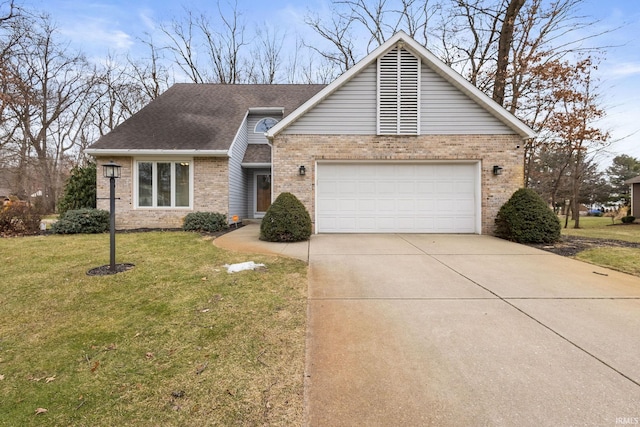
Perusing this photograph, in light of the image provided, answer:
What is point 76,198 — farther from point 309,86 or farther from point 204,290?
point 309,86

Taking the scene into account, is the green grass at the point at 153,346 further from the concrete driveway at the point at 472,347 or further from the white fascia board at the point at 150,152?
the white fascia board at the point at 150,152

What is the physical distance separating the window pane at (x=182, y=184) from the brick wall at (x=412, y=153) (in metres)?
3.87

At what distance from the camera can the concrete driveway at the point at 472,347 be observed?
195 cm

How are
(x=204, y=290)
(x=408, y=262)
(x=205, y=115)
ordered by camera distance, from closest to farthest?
(x=204, y=290), (x=408, y=262), (x=205, y=115)

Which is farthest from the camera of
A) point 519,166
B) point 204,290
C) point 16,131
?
point 16,131

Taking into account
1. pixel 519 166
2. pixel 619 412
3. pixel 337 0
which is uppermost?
pixel 337 0

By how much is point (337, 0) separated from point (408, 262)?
17348mm

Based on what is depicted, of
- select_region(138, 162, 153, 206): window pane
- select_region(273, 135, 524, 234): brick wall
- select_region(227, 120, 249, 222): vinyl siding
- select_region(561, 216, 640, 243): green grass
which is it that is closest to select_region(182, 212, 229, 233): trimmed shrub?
select_region(227, 120, 249, 222): vinyl siding

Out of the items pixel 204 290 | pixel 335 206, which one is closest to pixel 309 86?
pixel 335 206

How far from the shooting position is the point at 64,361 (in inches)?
99.1

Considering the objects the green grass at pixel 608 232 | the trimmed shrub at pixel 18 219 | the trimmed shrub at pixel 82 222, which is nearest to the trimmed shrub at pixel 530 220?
the green grass at pixel 608 232

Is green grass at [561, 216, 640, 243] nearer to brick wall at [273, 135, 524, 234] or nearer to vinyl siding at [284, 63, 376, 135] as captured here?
brick wall at [273, 135, 524, 234]

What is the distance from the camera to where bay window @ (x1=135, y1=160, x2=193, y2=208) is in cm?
1086

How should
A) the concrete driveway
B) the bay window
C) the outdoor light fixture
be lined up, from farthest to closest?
the bay window < the outdoor light fixture < the concrete driveway
